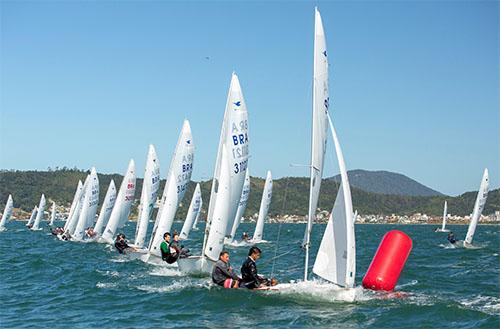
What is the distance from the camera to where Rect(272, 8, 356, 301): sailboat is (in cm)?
1581

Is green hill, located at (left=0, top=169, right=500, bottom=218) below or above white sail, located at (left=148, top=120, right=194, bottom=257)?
above

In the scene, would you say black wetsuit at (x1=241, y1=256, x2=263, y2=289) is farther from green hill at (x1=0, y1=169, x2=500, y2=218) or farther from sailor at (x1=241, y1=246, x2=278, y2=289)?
green hill at (x1=0, y1=169, x2=500, y2=218)

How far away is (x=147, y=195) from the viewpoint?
31.8 metres

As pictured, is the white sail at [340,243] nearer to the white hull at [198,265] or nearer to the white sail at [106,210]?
the white hull at [198,265]

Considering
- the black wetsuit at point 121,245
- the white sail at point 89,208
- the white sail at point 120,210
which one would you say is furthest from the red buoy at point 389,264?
the white sail at point 89,208

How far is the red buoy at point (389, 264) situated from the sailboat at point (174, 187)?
10.6 metres

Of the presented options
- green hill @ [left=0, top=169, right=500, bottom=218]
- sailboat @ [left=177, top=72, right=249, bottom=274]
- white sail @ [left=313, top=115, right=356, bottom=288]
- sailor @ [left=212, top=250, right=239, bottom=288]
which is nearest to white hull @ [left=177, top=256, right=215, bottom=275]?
sailboat @ [left=177, top=72, right=249, bottom=274]

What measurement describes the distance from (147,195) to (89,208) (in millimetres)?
12698

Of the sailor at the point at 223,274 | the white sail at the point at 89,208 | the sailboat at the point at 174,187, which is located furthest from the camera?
the white sail at the point at 89,208

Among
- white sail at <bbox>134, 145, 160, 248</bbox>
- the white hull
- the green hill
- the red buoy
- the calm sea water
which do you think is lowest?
the calm sea water

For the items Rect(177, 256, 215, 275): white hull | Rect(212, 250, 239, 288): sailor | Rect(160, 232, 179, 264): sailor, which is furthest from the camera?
Rect(160, 232, 179, 264): sailor

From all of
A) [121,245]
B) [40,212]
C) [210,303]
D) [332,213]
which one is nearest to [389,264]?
[332,213]

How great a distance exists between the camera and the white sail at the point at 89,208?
4320cm

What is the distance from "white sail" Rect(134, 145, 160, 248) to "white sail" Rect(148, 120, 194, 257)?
10.5 ft
